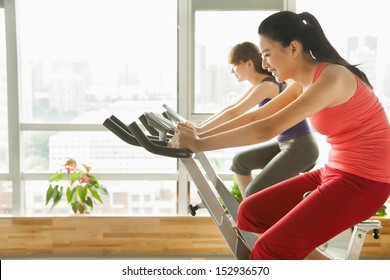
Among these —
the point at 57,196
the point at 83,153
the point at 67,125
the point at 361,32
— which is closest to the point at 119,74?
the point at 67,125

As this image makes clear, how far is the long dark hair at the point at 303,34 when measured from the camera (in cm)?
190

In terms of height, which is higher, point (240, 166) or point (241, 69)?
point (241, 69)

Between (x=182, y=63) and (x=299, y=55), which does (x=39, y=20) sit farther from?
(x=299, y=55)

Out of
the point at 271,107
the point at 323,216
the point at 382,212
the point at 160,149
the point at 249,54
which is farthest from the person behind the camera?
the point at 382,212

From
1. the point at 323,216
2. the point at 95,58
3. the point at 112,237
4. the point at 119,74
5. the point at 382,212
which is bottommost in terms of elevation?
the point at 112,237

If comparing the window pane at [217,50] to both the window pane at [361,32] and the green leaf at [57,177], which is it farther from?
the green leaf at [57,177]

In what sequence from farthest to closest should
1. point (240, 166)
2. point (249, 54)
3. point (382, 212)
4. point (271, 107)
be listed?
point (382, 212) < point (240, 166) < point (249, 54) < point (271, 107)

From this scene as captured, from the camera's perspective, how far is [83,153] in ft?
13.9

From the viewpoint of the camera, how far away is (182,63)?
13.7 ft

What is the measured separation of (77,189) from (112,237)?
0.44m

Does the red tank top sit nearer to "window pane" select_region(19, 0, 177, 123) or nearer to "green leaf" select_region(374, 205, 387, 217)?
"green leaf" select_region(374, 205, 387, 217)

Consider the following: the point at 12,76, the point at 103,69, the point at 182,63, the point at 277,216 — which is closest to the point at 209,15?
the point at 182,63

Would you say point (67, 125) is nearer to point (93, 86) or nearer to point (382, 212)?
point (93, 86)

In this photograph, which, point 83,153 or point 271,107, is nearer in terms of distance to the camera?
point 271,107
